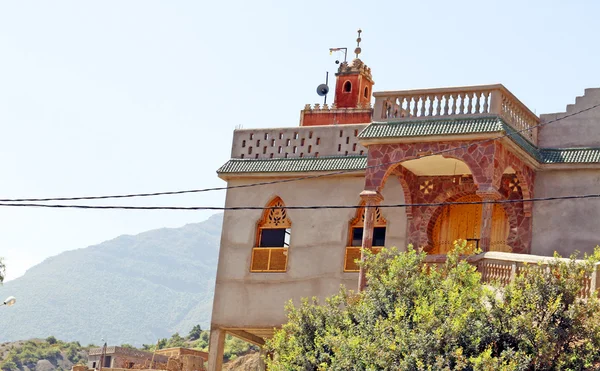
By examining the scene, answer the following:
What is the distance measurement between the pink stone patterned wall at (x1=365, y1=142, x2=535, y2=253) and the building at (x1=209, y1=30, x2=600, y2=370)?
2 centimetres

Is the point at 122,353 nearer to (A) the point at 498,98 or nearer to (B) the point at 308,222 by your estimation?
(B) the point at 308,222

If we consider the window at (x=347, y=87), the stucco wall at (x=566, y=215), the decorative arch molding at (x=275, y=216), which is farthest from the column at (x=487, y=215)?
the window at (x=347, y=87)

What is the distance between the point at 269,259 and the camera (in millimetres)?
26703

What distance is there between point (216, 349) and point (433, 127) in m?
7.28

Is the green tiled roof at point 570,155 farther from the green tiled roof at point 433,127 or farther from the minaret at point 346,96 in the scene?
the minaret at point 346,96

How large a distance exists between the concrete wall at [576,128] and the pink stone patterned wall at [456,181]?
87 cm

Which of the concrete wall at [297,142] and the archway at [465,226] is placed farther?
the concrete wall at [297,142]

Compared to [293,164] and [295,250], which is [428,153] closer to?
[293,164]

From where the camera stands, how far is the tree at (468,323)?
17.3 meters

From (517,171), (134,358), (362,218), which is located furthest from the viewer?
(134,358)

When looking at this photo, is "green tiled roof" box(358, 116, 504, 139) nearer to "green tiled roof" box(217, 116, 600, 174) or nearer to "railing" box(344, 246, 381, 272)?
"green tiled roof" box(217, 116, 600, 174)

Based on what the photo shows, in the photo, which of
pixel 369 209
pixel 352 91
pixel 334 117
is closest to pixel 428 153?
pixel 369 209

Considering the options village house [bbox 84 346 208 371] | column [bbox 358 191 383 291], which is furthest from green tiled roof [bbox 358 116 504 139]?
village house [bbox 84 346 208 371]

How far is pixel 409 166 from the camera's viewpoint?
24.8 m
